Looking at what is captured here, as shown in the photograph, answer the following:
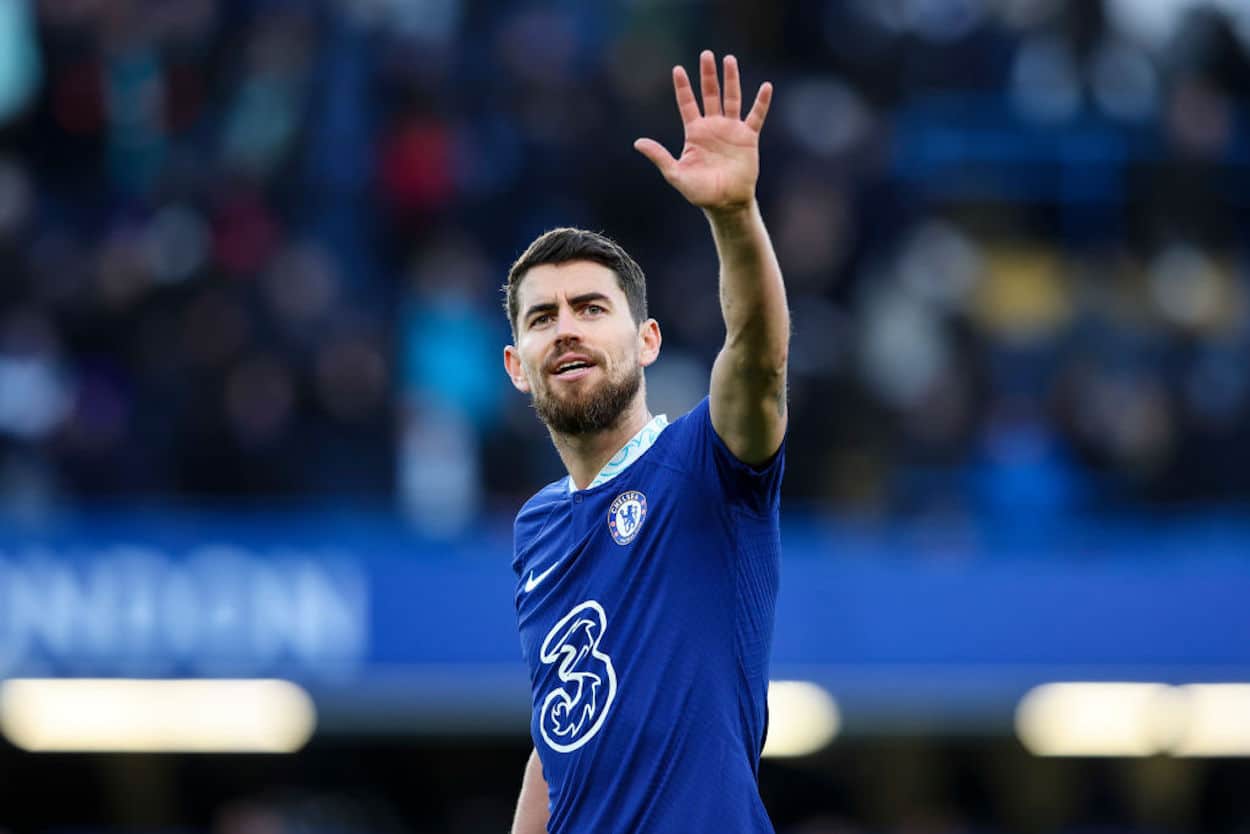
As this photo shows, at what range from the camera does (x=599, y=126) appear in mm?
13547

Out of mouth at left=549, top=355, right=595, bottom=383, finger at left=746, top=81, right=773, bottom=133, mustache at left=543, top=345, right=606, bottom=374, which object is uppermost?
finger at left=746, top=81, right=773, bottom=133

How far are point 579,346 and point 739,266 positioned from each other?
505mm

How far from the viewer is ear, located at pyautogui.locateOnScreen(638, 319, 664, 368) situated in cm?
499

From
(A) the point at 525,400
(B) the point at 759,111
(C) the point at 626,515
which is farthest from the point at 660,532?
(A) the point at 525,400

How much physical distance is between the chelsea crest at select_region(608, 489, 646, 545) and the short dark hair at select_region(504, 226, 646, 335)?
1.39ft

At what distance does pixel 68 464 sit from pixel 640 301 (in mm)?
7426

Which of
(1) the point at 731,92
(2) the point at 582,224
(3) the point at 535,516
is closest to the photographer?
(1) the point at 731,92

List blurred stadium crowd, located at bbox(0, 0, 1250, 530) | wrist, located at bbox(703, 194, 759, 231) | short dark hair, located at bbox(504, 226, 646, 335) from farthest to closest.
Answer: blurred stadium crowd, located at bbox(0, 0, 1250, 530) < short dark hair, located at bbox(504, 226, 646, 335) < wrist, located at bbox(703, 194, 759, 231)

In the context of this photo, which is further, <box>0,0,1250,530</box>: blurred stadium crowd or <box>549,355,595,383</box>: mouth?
<box>0,0,1250,530</box>: blurred stadium crowd

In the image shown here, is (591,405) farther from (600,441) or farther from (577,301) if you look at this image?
(577,301)

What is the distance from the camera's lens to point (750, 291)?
14.9ft

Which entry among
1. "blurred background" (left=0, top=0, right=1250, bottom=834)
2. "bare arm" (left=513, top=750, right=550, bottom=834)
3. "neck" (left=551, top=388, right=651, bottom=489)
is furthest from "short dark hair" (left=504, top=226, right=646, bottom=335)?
"blurred background" (left=0, top=0, right=1250, bottom=834)

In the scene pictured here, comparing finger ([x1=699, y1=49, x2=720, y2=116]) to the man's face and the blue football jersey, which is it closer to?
the man's face

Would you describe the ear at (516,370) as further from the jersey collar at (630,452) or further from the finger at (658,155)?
the finger at (658,155)
